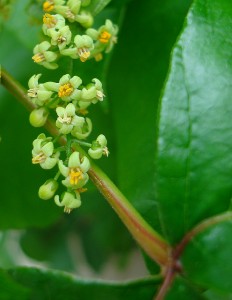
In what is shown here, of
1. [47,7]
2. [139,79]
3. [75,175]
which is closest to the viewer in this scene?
[75,175]

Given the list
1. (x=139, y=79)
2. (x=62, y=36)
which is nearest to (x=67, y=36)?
(x=62, y=36)

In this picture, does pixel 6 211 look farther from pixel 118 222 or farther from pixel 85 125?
A: pixel 85 125

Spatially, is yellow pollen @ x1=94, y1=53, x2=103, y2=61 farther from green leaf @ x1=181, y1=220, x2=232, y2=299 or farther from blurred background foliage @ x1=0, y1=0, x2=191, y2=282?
green leaf @ x1=181, y1=220, x2=232, y2=299

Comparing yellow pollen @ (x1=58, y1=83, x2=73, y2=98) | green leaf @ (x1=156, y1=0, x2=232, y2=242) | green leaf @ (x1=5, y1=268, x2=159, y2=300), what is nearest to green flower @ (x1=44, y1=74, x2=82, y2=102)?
yellow pollen @ (x1=58, y1=83, x2=73, y2=98)

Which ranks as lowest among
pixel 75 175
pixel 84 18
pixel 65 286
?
pixel 65 286

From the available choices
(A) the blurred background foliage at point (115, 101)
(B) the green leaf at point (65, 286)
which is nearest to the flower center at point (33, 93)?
(A) the blurred background foliage at point (115, 101)

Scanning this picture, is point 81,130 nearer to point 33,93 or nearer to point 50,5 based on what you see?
point 33,93

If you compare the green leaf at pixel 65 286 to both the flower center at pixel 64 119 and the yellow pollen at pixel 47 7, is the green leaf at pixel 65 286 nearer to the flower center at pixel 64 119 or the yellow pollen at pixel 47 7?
the flower center at pixel 64 119
